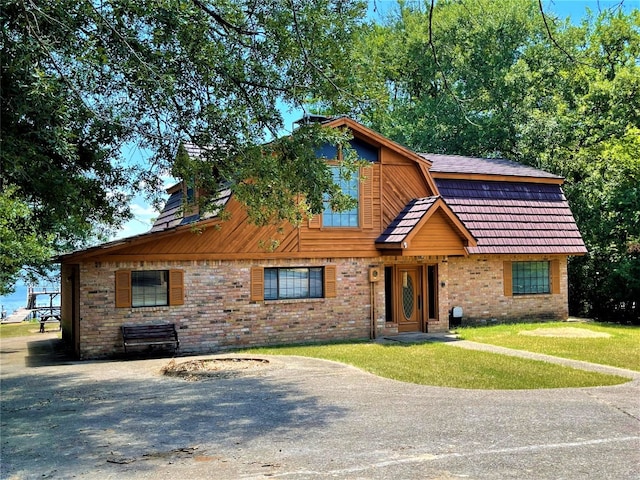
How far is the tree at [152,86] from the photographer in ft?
26.6

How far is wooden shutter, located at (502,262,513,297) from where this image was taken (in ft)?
Result: 71.4

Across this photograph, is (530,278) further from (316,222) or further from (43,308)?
(43,308)

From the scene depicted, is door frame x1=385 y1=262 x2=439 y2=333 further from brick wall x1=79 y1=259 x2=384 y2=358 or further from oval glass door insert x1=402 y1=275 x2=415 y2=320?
brick wall x1=79 y1=259 x2=384 y2=358

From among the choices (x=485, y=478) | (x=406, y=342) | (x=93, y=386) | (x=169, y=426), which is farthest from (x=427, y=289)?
(x=485, y=478)

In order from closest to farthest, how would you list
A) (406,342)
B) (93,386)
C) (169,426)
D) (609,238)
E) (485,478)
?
1. (485,478)
2. (169,426)
3. (93,386)
4. (406,342)
5. (609,238)

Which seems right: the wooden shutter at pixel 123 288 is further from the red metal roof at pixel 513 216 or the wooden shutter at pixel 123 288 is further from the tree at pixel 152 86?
the red metal roof at pixel 513 216

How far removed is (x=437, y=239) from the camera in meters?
18.8

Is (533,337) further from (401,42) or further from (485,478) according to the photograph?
(401,42)

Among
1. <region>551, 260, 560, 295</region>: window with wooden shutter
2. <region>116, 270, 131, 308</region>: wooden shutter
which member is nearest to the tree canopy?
<region>551, 260, 560, 295</region>: window with wooden shutter

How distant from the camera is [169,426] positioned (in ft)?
27.9

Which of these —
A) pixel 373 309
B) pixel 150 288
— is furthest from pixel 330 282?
pixel 150 288

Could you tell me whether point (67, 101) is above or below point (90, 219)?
above

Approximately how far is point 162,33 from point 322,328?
11.0 metres

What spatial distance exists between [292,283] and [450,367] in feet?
20.3
